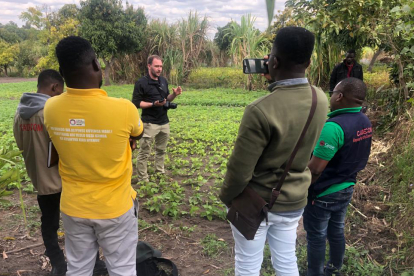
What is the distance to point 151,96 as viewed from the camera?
4.86m

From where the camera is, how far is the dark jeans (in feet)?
9.09

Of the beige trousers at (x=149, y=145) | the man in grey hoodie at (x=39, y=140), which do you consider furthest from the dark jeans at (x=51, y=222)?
the beige trousers at (x=149, y=145)

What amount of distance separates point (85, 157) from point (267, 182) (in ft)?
3.61

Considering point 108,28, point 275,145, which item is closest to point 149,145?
point 275,145

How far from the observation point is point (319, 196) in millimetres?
2555

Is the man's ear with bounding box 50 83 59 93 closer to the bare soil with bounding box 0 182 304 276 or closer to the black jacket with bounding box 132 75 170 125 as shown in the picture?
the bare soil with bounding box 0 182 304 276

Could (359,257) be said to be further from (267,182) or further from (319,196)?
(267,182)

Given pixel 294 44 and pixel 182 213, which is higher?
pixel 294 44

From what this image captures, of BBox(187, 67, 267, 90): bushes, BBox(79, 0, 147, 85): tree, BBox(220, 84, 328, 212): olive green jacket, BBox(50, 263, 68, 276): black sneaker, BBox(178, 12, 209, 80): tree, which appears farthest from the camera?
BBox(178, 12, 209, 80): tree

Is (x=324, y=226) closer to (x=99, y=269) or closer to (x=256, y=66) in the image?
(x=256, y=66)

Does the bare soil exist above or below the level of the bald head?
below

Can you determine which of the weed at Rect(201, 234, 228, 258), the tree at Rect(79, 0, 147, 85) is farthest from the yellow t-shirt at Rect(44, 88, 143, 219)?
the tree at Rect(79, 0, 147, 85)

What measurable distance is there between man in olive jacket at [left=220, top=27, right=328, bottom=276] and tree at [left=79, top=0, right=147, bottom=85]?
696 inches

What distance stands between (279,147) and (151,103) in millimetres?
3330
